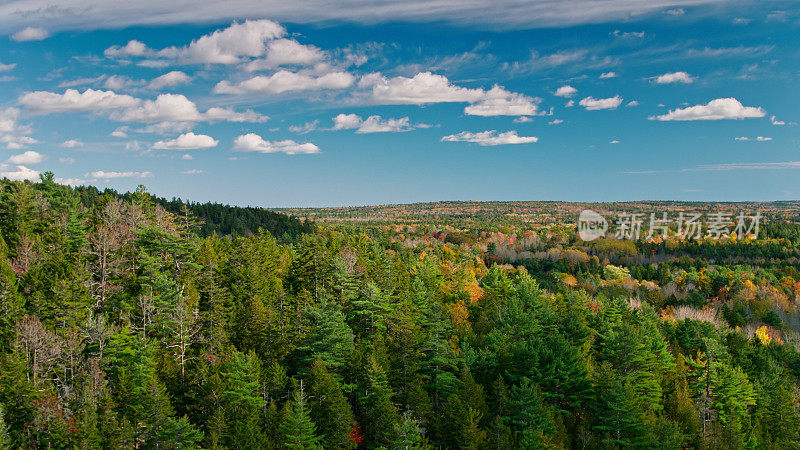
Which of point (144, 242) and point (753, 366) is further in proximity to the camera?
point (753, 366)

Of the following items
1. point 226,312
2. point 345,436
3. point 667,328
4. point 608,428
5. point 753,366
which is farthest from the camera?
point 667,328

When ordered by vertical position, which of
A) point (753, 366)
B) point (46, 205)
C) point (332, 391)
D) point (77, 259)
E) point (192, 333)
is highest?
point (46, 205)

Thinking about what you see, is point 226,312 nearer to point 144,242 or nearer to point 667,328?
point 144,242

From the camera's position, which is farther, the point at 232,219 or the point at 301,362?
the point at 232,219

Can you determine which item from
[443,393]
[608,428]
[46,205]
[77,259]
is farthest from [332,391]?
[46,205]

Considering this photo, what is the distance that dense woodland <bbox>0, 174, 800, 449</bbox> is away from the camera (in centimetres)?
4034

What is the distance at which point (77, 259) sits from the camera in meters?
52.0

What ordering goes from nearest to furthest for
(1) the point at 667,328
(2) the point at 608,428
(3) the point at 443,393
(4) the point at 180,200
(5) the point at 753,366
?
1. (2) the point at 608,428
2. (3) the point at 443,393
3. (5) the point at 753,366
4. (1) the point at 667,328
5. (4) the point at 180,200

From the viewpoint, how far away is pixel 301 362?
50.5 meters

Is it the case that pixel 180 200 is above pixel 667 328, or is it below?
above

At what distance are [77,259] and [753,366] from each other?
83.4 meters

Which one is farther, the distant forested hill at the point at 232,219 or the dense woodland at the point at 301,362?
the distant forested hill at the point at 232,219

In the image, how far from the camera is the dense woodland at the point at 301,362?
4034cm

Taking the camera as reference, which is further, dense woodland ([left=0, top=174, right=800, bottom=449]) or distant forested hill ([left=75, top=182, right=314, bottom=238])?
distant forested hill ([left=75, top=182, right=314, bottom=238])
